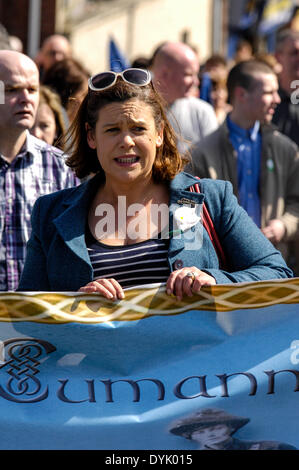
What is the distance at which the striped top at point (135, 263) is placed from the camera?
361cm

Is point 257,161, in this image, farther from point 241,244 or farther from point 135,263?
point 135,263

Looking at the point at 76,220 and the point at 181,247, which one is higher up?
the point at 76,220

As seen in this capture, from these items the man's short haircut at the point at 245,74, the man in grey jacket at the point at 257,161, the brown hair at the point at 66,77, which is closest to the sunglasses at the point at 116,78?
the man in grey jacket at the point at 257,161

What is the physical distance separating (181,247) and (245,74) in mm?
3318

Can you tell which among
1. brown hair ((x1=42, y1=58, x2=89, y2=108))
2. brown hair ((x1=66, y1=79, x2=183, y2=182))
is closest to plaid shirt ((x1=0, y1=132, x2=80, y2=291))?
brown hair ((x1=66, y1=79, x2=183, y2=182))

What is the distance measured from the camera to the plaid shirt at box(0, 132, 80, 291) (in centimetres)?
457

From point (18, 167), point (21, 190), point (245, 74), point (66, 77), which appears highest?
point (66, 77)

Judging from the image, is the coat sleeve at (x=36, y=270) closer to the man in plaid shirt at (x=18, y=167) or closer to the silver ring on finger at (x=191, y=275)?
the silver ring on finger at (x=191, y=275)

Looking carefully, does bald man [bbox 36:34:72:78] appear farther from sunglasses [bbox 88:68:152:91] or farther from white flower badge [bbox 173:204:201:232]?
white flower badge [bbox 173:204:201:232]

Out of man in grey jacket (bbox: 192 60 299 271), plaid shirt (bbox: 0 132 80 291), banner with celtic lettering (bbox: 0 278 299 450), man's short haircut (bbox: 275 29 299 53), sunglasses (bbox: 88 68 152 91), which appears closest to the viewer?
banner with celtic lettering (bbox: 0 278 299 450)

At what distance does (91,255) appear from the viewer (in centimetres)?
367

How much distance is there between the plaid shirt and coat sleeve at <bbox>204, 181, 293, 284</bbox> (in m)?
1.24

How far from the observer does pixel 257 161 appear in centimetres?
629

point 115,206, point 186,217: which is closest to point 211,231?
point 186,217
